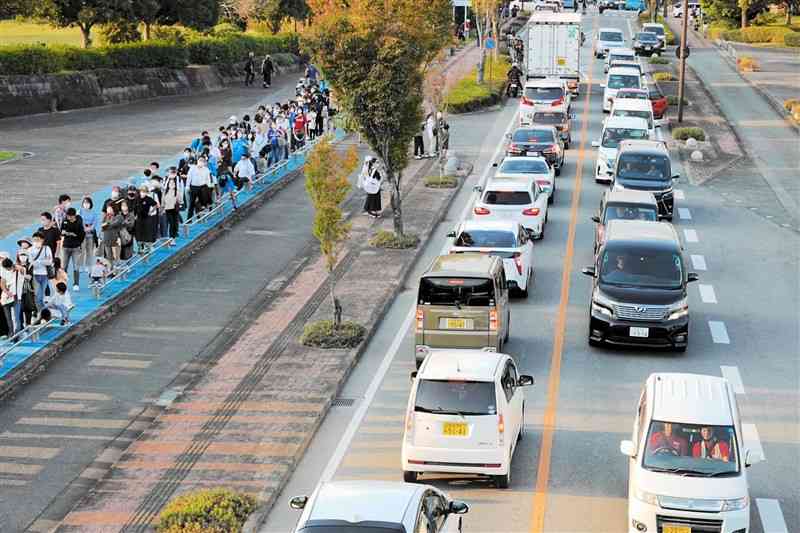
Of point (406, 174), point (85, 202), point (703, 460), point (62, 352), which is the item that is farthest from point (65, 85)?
point (703, 460)

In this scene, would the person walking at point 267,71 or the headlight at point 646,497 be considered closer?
the headlight at point 646,497

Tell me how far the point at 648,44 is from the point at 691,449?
73449mm

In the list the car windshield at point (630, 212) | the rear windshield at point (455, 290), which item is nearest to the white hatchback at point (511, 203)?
the car windshield at point (630, 212)

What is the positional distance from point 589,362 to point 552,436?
13.3 feet

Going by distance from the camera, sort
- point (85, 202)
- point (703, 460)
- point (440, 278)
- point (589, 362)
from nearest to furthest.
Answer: point (703, 460) → point (440, 278) → point (589, 362) → point (85, 202)

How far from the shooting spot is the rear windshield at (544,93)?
52188 millimetres

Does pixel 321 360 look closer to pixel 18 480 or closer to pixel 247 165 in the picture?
pixel 18 480

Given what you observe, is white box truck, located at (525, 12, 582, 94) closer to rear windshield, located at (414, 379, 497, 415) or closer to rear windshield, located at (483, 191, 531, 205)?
rear windshield, located at (483, 191, 531, 205)

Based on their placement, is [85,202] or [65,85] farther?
[65,85]

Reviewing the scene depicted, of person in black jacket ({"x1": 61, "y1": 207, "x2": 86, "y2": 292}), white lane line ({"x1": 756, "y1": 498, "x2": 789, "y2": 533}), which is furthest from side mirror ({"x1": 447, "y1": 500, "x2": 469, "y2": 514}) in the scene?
person in black jacket ({"x1": 61, "y1": 207, "x2": 86, "y2": 292})

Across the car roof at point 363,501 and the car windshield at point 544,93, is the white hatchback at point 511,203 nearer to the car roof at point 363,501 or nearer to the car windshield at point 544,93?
the car roof at point 363,501

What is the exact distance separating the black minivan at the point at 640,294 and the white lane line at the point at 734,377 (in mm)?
935

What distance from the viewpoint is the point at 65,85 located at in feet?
184

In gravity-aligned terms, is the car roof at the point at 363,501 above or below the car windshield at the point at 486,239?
above
